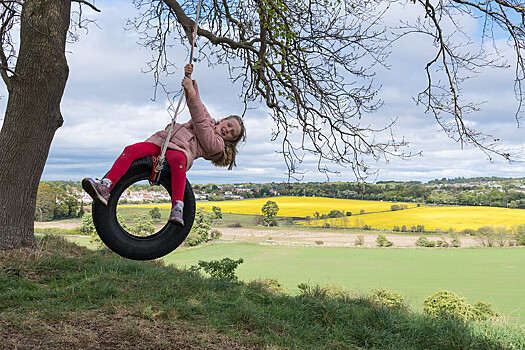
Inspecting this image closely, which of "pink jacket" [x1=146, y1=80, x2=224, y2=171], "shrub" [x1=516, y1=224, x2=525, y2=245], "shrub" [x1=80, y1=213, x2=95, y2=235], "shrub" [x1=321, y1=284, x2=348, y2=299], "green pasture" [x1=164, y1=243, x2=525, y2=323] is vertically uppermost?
"pink jacket" [x1=146, y1=80, x2=224, y2=171]

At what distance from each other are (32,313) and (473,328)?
7461mm

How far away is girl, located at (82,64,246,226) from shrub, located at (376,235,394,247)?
47.7 meters

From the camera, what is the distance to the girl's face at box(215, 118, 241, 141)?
3.18m

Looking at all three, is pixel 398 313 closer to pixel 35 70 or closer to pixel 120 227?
pixel 120 227

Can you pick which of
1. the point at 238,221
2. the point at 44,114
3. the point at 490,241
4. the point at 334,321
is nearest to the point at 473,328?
the point at 334,321

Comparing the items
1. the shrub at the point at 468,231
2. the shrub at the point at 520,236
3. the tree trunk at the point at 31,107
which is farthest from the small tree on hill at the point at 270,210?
the tree trunk at the point at 31,107

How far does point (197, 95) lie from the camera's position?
113 inches

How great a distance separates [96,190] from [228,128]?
1132 millimetres

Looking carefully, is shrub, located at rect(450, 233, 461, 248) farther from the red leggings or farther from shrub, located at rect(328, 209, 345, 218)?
the red leggings

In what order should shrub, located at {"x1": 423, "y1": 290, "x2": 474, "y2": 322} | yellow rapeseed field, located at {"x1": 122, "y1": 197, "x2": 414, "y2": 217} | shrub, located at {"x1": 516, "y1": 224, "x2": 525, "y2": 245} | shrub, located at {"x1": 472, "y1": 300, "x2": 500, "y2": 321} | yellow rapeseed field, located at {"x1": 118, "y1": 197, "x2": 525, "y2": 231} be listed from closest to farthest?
shrub, located at {"x1": 423, "y1": 290, "x2": 474, "y2": 322} < shrub, located at {"x1": 472, "y1": 300, "x2": 500, "y2": 321} < yellow rapeseed field, located at {"x1": 122, "y1": 197, "x2": 414, "y2": 217} < yellow rapeseed field, located at {"x1": 118, "y1": 197, "x2": 525, "y2": 231} < shrub, located at {"x1": 516, "y1": 224, "x2": 525, "y2": 245}

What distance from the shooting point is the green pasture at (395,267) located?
1291 inches

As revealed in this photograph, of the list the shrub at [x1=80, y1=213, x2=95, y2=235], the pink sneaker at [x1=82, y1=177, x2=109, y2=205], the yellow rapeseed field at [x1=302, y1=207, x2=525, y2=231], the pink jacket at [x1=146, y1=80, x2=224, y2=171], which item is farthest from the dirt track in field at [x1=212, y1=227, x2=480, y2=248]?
the pink sneaker at [x1=82, y1=177, x2=109, y2=205]

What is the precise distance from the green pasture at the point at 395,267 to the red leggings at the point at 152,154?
89.9 ft

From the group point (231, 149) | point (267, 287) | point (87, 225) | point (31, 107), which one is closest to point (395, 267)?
point (267, 287)
